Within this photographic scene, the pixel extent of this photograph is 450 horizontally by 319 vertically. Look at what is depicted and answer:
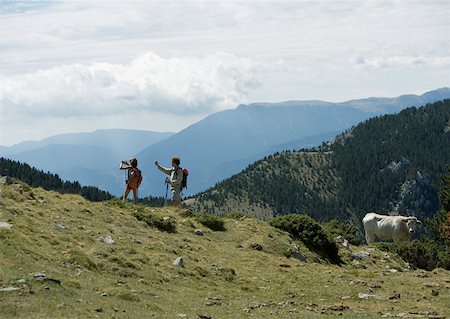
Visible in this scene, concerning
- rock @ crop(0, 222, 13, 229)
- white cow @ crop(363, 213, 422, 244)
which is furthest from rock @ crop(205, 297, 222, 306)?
white cow @ crop(363, 213, 422, 244)

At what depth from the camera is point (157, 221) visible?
26.3 meters

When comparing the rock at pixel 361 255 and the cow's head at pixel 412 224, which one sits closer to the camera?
the rock at pixel 361 255

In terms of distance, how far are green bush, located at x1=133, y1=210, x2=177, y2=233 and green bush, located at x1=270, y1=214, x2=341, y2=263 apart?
304 inches

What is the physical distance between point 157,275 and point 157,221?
737 centimetres

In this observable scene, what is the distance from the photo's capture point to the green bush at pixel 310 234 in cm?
3038

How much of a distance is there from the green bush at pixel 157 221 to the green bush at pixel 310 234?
7.73 metres

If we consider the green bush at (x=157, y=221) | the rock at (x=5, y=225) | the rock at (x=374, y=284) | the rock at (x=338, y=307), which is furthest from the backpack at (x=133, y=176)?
the rock at (x=338, y=307)

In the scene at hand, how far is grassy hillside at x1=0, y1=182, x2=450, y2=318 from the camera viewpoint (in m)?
14.4

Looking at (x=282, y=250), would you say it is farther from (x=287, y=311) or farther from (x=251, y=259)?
(x=287, y=311)

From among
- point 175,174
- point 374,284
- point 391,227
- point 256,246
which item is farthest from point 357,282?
point 391,227

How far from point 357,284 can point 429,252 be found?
18234 mm

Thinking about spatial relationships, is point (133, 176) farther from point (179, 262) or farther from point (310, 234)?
point (310, 234)

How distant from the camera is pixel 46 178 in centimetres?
19000

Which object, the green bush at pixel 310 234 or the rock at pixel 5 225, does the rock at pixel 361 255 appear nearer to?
the green bush at pixel 310 234
